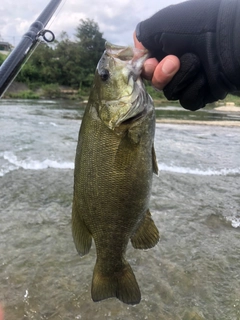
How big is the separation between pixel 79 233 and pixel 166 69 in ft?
3.67

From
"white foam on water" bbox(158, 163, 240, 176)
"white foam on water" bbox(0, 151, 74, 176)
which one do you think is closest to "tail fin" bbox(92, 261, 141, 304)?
"white foam on water" bbox(0, 151, 74, 176)

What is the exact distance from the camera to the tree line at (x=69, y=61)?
57469 mm

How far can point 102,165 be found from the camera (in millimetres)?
1956

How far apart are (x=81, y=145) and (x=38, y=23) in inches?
103

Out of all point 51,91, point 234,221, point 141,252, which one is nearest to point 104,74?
point 141,252

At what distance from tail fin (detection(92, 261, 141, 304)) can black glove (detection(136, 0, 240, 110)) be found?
125 centimetres

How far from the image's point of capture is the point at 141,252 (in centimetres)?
478

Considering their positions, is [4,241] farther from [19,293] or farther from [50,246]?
[19,293]

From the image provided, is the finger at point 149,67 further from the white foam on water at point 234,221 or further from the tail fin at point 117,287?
the white foam on water at point 234,221

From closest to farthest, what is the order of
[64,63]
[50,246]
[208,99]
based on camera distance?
[208,99]
[50,246]
[64,63]

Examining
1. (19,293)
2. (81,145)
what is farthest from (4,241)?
(81,145)

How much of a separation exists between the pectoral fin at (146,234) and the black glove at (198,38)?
850 mm

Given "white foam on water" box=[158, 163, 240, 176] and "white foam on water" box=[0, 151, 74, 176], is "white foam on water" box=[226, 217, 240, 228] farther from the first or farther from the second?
"white foam on water" box=[0, 151, 74, 176]

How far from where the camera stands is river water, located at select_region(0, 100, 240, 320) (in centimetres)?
372
